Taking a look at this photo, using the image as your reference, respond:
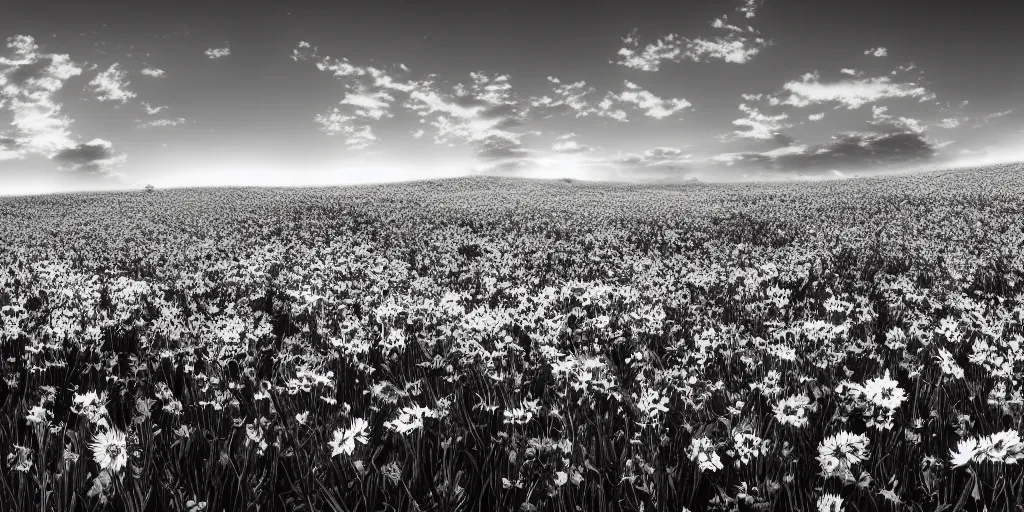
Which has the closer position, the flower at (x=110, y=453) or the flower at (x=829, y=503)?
the flower at (x=829, y=503)

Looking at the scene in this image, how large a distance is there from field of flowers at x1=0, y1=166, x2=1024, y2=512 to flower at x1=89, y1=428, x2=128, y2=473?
0.06 feet

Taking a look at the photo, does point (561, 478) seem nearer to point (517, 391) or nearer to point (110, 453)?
point (517, 391)

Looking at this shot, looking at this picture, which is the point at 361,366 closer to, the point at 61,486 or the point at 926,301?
the point at 61,486

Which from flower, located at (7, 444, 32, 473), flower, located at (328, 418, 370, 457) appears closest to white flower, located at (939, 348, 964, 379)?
flower, located at (328, 418, 370, 457)

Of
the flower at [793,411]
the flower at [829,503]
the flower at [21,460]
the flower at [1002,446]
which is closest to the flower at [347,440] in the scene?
the flower at [21,460]

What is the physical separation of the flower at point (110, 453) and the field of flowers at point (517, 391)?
18 mm

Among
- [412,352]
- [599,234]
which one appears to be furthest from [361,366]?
[599,234]

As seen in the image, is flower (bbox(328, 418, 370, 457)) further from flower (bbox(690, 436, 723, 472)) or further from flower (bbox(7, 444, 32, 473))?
flower (bbox(690, 436, 723, 472))

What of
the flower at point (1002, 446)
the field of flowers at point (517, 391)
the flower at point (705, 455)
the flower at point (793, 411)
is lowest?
the field of flowers at point (517, 391)

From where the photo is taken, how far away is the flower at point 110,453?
2.25m

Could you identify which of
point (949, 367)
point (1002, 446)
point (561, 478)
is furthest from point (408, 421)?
point (949, 367)

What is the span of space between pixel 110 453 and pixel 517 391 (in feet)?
6.11

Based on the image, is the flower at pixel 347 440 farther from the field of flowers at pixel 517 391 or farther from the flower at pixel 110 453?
the flower at pixel 110 453

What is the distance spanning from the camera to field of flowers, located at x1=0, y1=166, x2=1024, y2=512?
2.35 metres
